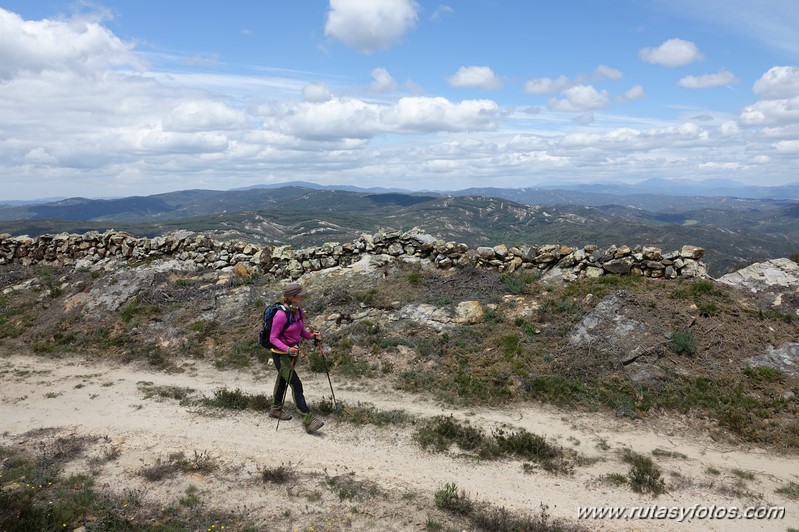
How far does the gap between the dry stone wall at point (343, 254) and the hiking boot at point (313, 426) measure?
11.4 m

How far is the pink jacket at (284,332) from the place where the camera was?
9805mm

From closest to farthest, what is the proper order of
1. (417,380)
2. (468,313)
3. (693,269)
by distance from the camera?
(417,380), (468,313), (693,269)

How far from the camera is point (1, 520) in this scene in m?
5.95

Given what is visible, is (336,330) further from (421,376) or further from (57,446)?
(57,446)

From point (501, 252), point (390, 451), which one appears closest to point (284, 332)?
point (390, 451)

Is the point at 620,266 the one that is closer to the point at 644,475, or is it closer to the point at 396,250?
the point at 396,250

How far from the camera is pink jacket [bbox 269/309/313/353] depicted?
32.2 ft

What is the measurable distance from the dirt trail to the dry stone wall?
8.39 m

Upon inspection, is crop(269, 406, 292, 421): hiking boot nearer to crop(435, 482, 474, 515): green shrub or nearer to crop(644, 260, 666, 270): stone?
crop(435, 482, 474, 515): green shrub

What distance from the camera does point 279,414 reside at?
407 inches

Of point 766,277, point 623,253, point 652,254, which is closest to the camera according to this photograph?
point 766,277

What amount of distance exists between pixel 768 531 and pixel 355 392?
8941 millimetres

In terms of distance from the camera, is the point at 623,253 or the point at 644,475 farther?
the point at 623,253

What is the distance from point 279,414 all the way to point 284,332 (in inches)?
82.3
